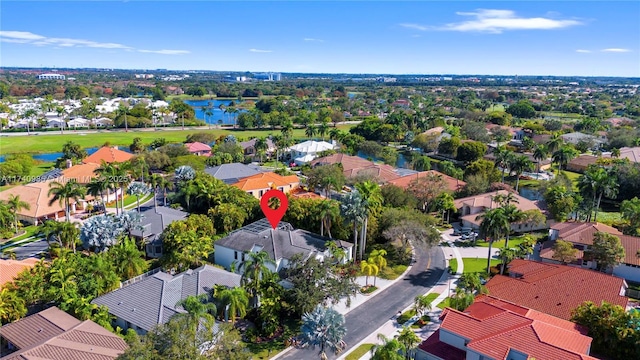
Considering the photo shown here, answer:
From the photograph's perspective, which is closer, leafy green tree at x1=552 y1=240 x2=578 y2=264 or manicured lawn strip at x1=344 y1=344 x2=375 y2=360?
manicured lawn strip at x1=344 y1=344 x2=375 y2=360

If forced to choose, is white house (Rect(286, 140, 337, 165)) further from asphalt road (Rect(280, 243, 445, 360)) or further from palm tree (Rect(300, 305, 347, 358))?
palm tree (Rect(300, 305, 347, 358))

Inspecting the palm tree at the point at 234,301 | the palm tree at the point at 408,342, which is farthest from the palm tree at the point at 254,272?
the palm tree at the point at 408,342

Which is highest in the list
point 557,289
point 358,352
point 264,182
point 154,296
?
point 264,182

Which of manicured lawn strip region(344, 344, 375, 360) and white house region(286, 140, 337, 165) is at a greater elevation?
white house region(286, 140, 337, 165)

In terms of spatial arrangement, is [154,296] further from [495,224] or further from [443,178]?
[443,178]

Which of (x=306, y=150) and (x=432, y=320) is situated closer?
(x=432, y=320)

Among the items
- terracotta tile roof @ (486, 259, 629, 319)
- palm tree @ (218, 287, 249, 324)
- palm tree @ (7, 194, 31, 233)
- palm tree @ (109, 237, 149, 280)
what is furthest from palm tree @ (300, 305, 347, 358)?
palm tree @ (7, 194, 31, 233)

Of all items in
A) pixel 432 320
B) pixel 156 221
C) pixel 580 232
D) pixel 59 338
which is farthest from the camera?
pixel 156 221

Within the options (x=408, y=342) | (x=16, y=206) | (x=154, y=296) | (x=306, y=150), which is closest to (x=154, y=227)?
(x=154, y=296)
